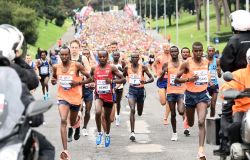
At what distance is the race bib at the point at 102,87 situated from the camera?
14062 millimetres

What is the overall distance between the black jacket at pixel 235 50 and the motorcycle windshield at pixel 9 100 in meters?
3.65

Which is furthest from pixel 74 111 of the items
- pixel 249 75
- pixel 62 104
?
pixel 249 75

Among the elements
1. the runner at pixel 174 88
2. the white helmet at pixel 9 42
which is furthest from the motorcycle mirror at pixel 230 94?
the runner at pixel 174 88

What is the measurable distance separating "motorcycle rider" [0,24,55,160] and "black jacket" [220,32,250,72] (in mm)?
3115

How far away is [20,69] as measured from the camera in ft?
21.0

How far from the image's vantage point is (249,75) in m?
7.79

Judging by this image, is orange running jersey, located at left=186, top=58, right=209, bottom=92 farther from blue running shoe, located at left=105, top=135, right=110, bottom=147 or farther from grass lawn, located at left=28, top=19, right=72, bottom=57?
grass lawn, located at left=28, top=19, right=72, bottom=57

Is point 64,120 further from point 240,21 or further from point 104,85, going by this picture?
point 240,21

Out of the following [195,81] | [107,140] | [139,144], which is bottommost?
[139,144]

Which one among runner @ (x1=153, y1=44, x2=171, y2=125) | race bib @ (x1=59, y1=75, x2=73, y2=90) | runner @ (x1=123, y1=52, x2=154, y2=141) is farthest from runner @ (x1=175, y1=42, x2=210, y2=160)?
runner @ (x1=153, y1=44, x2=171, y2=125)

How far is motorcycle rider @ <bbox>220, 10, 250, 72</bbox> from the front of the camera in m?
8.84

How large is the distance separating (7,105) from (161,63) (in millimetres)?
13462

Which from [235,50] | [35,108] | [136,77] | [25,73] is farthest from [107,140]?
[35,108]

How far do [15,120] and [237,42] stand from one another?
157 inches
